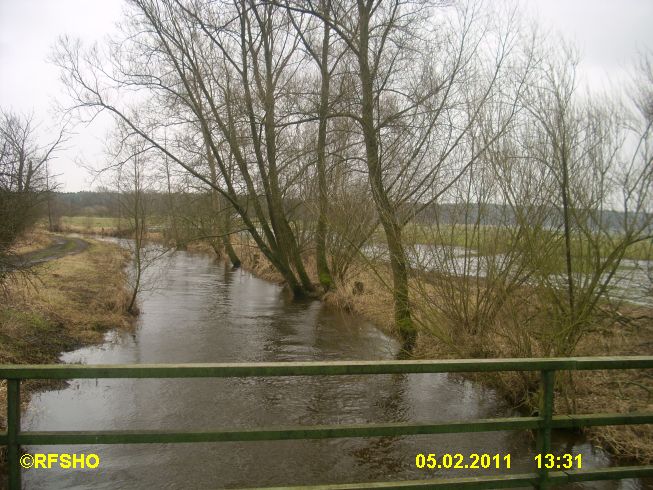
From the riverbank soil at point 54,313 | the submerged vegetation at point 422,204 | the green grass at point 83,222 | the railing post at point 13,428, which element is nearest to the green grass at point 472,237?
the submerged vegetation at point 422,204

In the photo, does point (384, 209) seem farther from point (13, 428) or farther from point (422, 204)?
point (13, 428)

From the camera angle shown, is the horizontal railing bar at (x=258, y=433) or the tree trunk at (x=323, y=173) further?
the tree trunk at (x=323, y=173)

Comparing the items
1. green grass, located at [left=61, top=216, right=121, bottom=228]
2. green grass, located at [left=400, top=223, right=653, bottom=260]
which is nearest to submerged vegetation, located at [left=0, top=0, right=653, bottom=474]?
green grass, located at [left=400, top=223, right=653, bottom=260]

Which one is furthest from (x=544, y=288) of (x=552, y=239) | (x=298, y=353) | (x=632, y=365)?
(x=298, y=353)

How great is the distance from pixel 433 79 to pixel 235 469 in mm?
10316

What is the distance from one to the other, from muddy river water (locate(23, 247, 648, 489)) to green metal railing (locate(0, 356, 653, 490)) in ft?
1.80

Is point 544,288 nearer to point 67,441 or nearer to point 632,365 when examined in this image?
point 632,365

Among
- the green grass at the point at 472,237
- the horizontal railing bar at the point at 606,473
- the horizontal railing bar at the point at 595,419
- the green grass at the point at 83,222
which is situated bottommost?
the horizontal railing bar at the point at 606,473

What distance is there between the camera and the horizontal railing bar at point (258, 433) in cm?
262

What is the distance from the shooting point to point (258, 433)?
9.05 ft

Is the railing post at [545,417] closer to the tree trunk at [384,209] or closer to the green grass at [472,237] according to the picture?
the green grass at [472,237]

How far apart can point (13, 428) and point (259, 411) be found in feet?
17.5

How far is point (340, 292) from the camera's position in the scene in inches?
703

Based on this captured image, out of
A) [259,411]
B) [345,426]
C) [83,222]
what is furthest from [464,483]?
[83,222]
